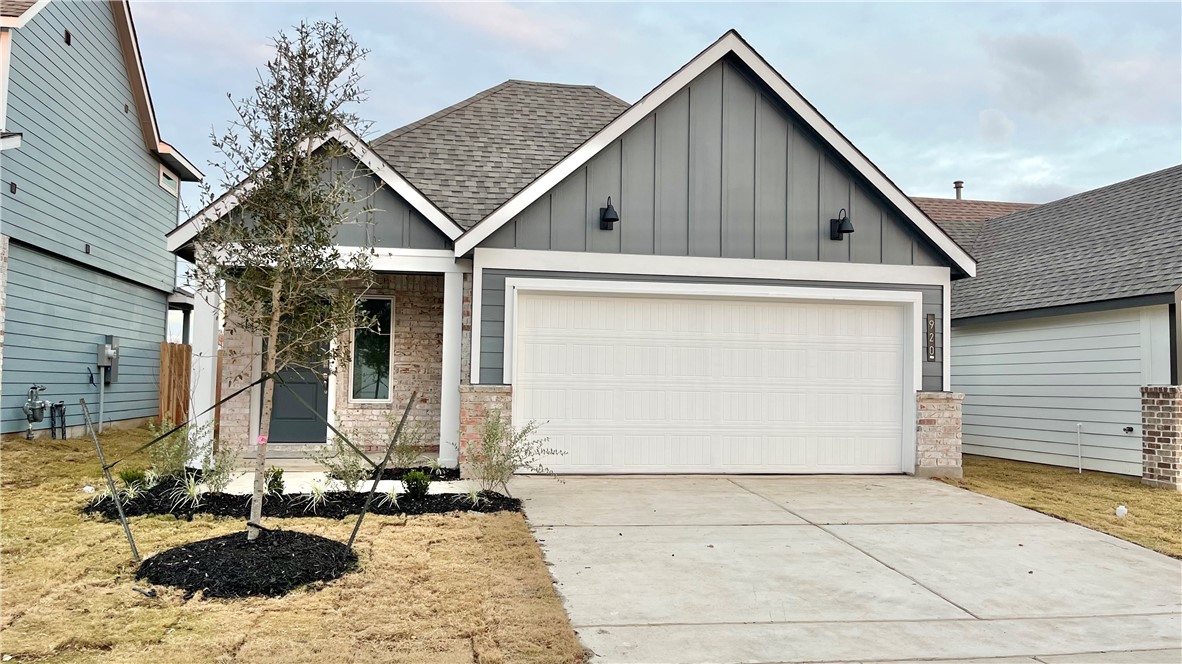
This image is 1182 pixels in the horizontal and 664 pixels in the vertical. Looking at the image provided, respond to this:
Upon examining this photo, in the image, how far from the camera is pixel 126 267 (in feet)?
49.1

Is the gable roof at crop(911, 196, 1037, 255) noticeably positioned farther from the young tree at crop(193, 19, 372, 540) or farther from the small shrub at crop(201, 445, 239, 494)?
the small shrub at crop(201, 445, 239, 494)

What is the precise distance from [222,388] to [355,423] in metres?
1.93

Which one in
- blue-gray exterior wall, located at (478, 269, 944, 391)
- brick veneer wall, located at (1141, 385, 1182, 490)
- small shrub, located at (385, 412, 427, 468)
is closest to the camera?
small shrub, located at (385, 412, 427, 468)

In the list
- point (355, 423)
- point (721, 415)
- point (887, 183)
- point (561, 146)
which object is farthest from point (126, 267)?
point (887, 183)

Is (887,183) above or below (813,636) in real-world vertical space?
above

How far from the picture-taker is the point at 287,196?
523 cm

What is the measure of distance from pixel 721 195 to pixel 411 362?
478 centimetres

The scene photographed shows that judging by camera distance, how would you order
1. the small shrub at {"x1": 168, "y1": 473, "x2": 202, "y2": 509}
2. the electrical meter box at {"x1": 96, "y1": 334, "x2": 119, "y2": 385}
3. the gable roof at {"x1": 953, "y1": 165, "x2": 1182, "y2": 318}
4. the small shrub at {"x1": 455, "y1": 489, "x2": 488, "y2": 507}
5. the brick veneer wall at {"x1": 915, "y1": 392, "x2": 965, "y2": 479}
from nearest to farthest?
the small shrub at {"x1": 168, "y1": 473, "x2": 202, "y2": 509} < the small shrub at {"x1": 455, "y1": 489, "x2": 488, "y2": 507} < the brick veneer wall at {"x1": 915, "y1": 392, "x2": 965, "y2": 479} < the gable roof at {"x1": 953, "y1": 165, "x2": 1182, "y2": 318} < the electrical meter box at {"x1": 96, "y1": 334, "x2": 119, "y2": 385}

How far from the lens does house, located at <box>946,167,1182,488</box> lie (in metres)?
9.77

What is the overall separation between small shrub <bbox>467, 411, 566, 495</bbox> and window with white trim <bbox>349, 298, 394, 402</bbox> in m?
2.43

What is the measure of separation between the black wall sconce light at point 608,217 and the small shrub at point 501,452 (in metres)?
2.55

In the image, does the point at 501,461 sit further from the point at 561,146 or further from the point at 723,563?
the point at 561,146

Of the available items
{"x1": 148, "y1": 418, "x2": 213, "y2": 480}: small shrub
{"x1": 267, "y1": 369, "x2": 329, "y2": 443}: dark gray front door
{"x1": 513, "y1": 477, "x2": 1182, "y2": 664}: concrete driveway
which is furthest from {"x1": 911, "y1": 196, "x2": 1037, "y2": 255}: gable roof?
{"x1": 148, "y1": 418, "x2": 213, "y2": 480}: small shrub

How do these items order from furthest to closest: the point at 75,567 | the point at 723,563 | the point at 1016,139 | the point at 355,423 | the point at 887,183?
the point at 1016,139
the point at 355,423
the point at 887,183
the point at 723,563
the point at 75,567
